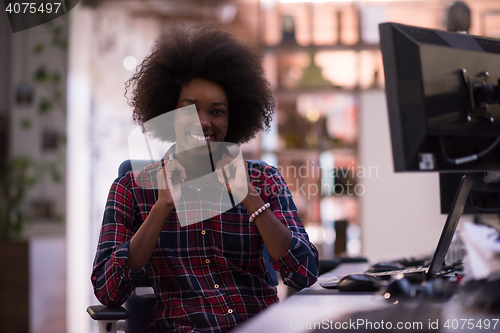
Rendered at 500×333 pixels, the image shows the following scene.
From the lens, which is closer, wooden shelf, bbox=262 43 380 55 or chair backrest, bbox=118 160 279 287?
chair backrest, bbox=118 160 279 287

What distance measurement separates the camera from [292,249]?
43.9 inches

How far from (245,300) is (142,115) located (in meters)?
0.68

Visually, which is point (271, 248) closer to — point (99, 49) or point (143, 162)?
point (143, 162)

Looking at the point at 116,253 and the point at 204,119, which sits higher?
the point at 204,119

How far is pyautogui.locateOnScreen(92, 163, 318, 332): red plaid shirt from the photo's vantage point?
1104mm

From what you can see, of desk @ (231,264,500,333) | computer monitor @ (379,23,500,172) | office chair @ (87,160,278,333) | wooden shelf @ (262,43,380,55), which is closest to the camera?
desk @ (231,264,500,333)

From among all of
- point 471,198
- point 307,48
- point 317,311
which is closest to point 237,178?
point 317,311

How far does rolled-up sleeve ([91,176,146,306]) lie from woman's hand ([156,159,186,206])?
153 millimetres

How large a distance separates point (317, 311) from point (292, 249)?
14.8 inches

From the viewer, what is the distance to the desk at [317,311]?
0.64m

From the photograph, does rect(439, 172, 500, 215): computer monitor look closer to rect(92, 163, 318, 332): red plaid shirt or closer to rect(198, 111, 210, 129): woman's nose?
rect(92, 163, 318, 332): red plaid shirt

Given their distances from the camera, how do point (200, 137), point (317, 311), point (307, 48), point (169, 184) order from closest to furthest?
1. point (317, 311)
2. point (169, 184)
3. point (200, 137)
4. point (307, 48)

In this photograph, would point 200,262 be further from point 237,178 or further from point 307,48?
point 307,48

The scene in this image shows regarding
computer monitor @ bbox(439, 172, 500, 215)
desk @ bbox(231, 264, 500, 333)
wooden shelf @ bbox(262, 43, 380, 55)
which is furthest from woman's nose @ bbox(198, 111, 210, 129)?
wooden shelf @ bbox(262, 43, 380, 55)
